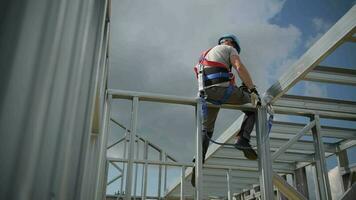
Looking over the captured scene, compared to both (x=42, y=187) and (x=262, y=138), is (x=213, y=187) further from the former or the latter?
(x=42, y=187)

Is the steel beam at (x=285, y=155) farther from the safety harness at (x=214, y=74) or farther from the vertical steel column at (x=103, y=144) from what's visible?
the vertical steel column at (x=103, y=144)

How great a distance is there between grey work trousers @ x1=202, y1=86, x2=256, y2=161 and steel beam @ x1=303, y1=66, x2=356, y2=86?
81cm

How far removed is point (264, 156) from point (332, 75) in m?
1.41

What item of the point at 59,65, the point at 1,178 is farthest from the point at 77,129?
the point at 1,178

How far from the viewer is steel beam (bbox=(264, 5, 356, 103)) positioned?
3.38 m

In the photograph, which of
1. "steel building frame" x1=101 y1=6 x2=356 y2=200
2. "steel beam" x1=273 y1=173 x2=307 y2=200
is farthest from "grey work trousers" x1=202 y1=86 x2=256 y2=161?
"steel beam" x1=273 y1=173 x2=307 y2=200

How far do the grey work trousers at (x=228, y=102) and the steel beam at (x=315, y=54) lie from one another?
0.33 metres

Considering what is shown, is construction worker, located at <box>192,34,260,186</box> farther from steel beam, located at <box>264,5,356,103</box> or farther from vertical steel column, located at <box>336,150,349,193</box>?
vertical steel column, located at <box>336,150,349,193</box>

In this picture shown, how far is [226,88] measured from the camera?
4.16 meters

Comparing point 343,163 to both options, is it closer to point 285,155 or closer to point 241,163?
point 285,155

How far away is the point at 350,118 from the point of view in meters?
5.14

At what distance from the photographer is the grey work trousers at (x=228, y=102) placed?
13.6 ft

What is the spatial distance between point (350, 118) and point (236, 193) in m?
7.57

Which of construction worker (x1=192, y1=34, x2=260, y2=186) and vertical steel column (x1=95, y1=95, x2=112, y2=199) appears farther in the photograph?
construction worker (x1=192, y1=34, x2=260, y2=186)
